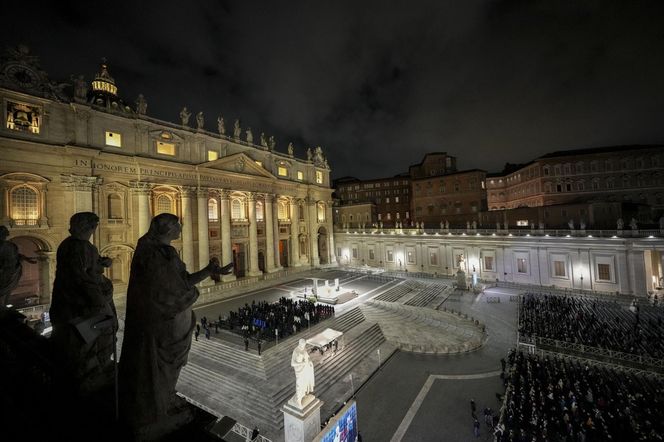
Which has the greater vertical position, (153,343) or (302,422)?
(153,343)

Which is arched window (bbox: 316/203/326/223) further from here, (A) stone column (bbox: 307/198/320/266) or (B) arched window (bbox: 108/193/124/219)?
(B) arched window (bbox: 108/193/124/219)

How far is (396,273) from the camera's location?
3903 centimetres

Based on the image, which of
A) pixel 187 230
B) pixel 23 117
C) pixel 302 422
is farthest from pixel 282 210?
pixel 302 422

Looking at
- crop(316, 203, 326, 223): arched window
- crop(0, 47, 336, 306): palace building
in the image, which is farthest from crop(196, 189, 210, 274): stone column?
crop(316, 203, 326, 223): arched window

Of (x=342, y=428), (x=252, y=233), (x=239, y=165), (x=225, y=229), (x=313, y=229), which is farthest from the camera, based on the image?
(x=313, y=229)

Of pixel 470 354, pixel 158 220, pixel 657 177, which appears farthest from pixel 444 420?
pixel 657 177

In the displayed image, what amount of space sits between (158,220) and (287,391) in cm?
1307

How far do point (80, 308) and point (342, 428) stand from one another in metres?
8.71

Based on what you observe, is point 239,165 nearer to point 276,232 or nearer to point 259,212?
point 259,212

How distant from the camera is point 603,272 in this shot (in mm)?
27172

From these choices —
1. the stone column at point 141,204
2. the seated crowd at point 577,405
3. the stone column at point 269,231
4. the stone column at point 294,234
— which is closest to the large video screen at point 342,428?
the seated crowd at point 577,405

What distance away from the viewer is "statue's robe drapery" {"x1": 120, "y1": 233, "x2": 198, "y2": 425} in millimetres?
2859

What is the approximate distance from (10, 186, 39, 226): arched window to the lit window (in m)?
10.0

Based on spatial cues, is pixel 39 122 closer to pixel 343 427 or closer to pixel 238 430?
pixel 238 430
